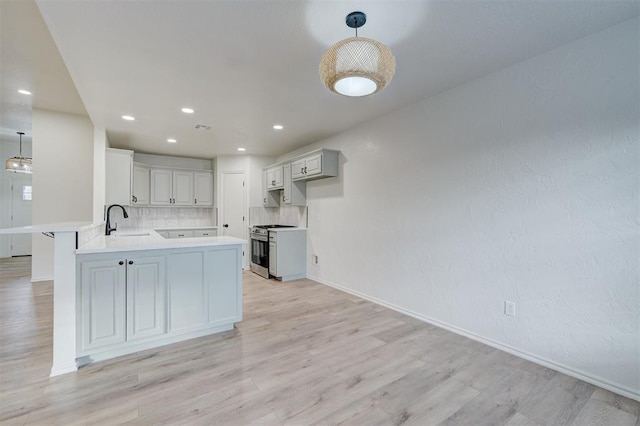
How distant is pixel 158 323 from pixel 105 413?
87cm

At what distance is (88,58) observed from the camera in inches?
94.2

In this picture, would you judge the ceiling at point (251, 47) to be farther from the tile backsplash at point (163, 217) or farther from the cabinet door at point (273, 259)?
the tile backsplash at point (163, 217)

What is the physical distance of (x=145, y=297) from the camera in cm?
251

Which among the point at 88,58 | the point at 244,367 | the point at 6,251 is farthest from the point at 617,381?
the point at 6,251

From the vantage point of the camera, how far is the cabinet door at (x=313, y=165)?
452cm

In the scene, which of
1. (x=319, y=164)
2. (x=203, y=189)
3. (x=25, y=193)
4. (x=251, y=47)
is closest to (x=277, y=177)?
(x=319, y=164)

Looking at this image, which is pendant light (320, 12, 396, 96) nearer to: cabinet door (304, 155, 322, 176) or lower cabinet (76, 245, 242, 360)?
lower cabinet (76, 245, 242, 360)

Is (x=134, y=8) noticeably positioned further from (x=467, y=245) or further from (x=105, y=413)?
(x=467, y=245)

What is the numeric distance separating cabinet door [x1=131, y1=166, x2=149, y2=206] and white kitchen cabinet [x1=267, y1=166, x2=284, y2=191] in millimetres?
2447

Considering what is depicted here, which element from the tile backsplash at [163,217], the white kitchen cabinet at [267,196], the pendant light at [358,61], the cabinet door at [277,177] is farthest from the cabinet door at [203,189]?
the pendant light at [358,61]

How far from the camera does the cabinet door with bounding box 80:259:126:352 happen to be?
2.29 m

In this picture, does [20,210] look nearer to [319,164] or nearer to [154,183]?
[154,183]

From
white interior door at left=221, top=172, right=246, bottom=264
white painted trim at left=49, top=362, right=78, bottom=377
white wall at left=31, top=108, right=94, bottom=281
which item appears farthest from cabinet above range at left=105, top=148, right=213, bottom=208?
white painted trim at left=49, top=362, right=78, bottom=377

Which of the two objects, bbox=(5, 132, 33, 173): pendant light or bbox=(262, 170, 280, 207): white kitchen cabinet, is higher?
bbox=(5, 132, 33, 173): pendant light
